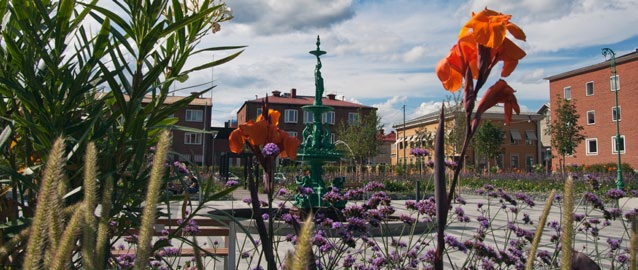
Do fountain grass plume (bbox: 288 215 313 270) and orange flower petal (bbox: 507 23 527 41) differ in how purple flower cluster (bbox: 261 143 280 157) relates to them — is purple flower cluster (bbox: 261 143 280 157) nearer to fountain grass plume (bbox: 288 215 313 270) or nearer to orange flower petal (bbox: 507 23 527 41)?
orange flower petal (bbox: 507 23 527 41)

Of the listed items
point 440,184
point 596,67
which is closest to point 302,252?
point 440,184

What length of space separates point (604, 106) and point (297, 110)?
103 ft

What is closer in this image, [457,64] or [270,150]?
[457,64]

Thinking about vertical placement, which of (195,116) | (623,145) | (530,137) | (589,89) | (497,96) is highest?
(589,89)

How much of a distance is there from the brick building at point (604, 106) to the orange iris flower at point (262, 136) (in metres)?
39.4

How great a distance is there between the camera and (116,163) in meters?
1.51

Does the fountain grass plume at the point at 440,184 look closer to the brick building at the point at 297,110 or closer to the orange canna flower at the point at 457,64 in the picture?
the orange canna flower at the point at 457,64

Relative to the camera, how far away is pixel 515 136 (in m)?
51.8

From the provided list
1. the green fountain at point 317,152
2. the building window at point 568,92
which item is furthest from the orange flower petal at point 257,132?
the building window at point 568,92

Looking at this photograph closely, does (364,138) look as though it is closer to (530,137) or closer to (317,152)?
(530,137)

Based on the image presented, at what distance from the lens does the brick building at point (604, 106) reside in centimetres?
3800

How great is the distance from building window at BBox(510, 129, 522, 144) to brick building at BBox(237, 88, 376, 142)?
16.1m

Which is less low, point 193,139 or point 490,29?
point 193,139

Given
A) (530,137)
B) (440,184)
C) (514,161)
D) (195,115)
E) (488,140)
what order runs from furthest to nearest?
1. (195,115)
2. (514,161)
3. (530,137)
4. (488,140)
5. (440,184)
